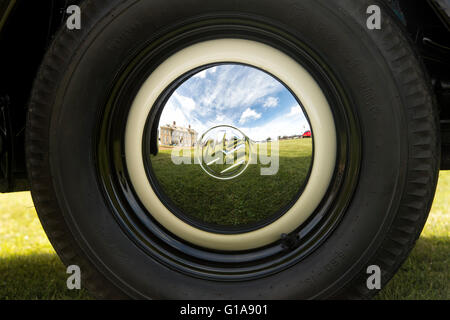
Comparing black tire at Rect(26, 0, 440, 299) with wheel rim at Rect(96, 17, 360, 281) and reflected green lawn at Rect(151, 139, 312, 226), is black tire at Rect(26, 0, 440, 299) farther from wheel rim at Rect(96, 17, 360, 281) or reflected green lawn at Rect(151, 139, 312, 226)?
reflected green lawn at Rect(151, 139, 312, 226)

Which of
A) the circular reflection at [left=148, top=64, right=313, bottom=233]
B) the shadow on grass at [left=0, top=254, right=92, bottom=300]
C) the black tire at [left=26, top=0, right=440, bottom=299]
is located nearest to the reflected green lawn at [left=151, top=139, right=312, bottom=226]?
the circular reflection at [left=148, top=64, right=313, bottom=233]

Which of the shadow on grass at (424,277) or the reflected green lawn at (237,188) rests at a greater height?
the reflected green lawn at (237,188)

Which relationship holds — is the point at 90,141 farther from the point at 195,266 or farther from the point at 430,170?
the point at 430,170

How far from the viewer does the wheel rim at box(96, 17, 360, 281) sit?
3.33 ft

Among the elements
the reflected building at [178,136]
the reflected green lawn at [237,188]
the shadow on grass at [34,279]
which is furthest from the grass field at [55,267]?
the reflected building at [178,136]

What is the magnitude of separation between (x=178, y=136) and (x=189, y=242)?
1.08 feet

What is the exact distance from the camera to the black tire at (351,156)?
0.95 metres

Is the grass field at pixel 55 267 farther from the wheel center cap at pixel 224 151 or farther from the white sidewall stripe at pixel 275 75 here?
the wheel center cap at pixel 224 151

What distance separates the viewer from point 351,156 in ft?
3.31

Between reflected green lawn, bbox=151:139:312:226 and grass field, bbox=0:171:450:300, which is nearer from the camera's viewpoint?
reflected green lawn, bbox=151:139:312:226

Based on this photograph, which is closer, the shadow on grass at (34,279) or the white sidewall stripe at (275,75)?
the white sidewall stripe at (275,75)

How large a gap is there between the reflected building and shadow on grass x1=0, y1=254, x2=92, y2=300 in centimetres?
76

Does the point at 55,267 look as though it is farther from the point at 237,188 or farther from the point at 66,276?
the point at 237,188

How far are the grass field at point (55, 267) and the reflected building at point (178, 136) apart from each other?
79cm
